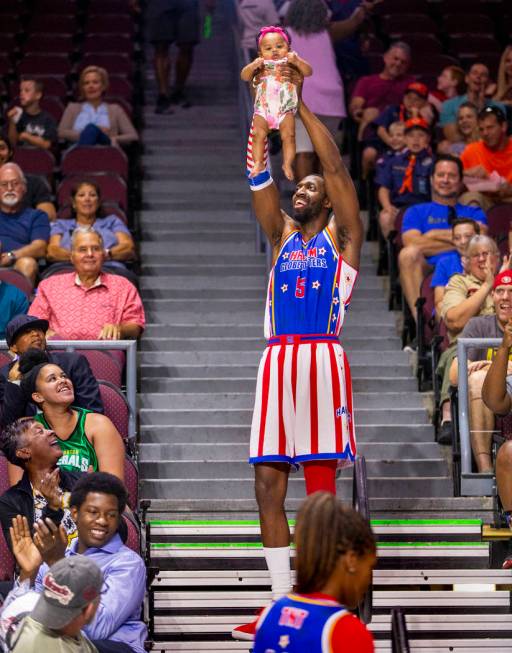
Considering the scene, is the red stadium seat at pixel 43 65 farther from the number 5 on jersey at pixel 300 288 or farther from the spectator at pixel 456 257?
the number 5 on jersey at pixel 300 288

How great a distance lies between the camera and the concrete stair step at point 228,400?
7.97 meters

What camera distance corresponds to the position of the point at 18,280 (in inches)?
312

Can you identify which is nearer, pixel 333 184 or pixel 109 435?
pixel 333 184

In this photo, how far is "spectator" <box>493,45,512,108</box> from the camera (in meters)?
10.9

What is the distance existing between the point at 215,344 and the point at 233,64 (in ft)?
17.1

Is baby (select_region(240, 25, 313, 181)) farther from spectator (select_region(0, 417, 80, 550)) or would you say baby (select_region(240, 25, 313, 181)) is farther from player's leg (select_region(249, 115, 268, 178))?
spectator (select_region(0, 417, 80, 550))

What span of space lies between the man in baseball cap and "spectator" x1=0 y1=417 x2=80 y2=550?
1.41 metres

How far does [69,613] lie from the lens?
3.79 meters

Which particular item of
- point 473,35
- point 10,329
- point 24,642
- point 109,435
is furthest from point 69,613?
point 473,35

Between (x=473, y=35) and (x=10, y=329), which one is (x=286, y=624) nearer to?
(x=10, y=329)

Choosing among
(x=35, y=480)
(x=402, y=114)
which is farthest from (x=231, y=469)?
(x=402, y=114)

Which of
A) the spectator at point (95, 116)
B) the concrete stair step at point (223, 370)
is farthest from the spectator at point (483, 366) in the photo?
the spectator at point (95, 116)

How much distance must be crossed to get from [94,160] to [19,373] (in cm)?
382

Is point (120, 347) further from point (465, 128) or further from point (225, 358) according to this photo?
point (465, 128)
